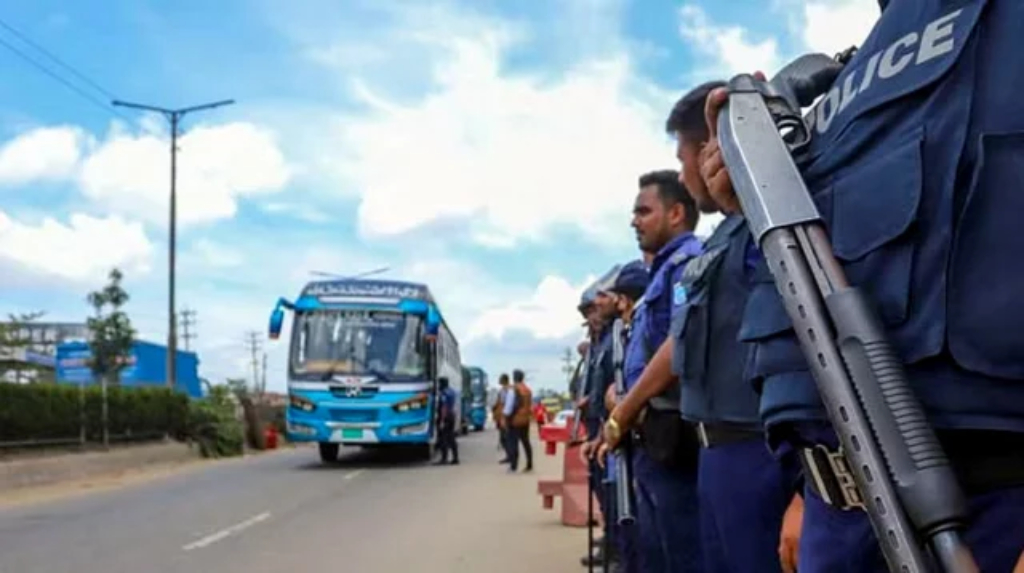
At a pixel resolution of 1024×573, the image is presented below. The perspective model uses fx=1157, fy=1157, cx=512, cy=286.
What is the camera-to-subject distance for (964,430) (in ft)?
4.79

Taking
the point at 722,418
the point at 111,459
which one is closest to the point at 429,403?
the point at 111,459

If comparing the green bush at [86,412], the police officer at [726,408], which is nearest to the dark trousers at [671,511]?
the police officer at [726,408]

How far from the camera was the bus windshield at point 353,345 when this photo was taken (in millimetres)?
19516

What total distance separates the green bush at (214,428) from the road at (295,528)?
9782mm

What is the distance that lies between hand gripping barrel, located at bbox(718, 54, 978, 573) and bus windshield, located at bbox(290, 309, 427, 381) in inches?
710

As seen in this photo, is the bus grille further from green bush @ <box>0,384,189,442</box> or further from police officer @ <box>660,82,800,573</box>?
police officer @ <box>660,82,800,573</box>

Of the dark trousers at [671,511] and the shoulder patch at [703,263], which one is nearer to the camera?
the shoulder patch at [703,263]

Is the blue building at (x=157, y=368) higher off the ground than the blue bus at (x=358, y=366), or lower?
higher

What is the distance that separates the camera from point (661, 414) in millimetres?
3936

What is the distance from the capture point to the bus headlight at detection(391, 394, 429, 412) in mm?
19500

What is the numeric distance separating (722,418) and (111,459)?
67.2ft

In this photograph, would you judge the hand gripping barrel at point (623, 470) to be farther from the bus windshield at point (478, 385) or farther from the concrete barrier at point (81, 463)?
the bus windshield at point (478, 385)

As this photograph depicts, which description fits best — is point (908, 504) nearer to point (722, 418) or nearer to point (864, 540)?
point (864, 540)

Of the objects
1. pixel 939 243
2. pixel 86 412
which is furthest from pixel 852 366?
pixel 86 412
